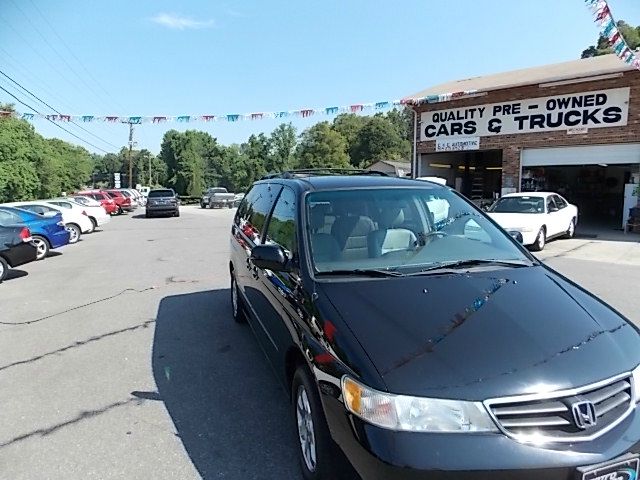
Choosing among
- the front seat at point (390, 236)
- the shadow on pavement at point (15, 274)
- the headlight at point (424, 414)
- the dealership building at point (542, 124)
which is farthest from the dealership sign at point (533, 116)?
the headlight at point (424, 414)

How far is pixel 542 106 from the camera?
59.0 feet

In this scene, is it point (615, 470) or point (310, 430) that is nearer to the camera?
point (615, 470)

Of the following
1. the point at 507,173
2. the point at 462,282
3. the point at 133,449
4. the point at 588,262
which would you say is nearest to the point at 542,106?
the point at 507,173

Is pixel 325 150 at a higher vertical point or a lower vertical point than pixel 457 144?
higher

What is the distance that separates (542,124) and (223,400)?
18.0m

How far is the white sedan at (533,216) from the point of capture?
1167 centimetres

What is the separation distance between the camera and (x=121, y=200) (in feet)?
111

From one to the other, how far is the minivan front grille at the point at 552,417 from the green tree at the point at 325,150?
63.7 metres

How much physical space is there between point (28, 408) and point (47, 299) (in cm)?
433

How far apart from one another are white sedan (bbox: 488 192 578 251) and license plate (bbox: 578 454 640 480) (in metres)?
9.87

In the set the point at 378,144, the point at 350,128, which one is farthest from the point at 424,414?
the point at 350,128

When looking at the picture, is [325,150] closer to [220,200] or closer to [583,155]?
[220,200]

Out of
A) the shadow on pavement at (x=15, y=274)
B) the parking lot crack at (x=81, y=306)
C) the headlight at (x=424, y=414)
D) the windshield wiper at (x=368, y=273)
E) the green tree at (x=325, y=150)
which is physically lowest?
the shadow on pavement at (x=15, y=274)

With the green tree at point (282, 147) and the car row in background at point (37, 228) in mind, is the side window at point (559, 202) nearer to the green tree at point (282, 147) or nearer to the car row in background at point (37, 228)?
the car row in background at point (37, 228)
